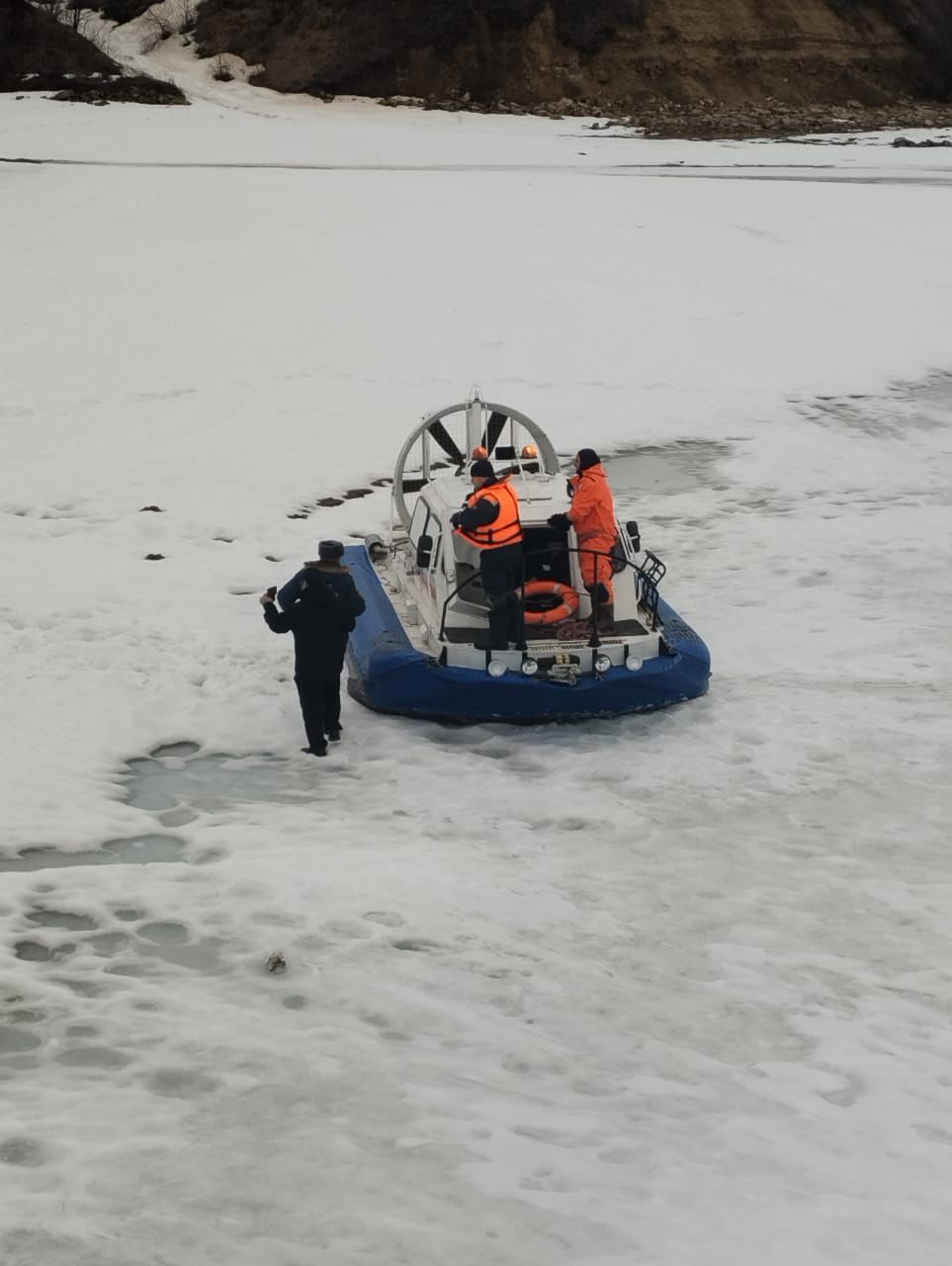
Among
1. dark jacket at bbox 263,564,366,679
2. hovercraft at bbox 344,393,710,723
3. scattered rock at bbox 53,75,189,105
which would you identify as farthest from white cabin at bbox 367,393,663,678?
scattered rock at bbox 53,75,189,105

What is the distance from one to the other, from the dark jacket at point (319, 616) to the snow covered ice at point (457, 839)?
27.5 inches

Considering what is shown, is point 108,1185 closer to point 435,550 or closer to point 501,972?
point 501,972

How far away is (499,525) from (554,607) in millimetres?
945

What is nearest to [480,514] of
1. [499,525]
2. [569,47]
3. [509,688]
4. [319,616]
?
[499,525]

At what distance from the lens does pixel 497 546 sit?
33.3 feet

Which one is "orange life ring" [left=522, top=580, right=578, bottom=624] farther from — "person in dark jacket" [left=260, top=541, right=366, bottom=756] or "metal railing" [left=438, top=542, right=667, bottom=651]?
"person in dark jacket" [left=260, top=541, right=366, bottom=756]

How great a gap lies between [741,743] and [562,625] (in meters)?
1.57

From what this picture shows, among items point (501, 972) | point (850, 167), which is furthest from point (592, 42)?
point (501, 972)

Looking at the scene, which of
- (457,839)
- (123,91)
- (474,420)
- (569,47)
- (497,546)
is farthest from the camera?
(569,47)

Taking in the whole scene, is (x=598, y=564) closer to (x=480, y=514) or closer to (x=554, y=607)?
(x=554, y=607)

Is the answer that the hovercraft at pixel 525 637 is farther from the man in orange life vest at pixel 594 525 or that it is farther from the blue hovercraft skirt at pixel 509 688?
the man in orange life vest at pixel 594 525

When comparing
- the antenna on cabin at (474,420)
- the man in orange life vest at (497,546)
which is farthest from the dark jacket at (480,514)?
the antenna on cabin at (474,420)

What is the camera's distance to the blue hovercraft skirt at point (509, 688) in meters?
10.0

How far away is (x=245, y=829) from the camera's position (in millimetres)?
8609
